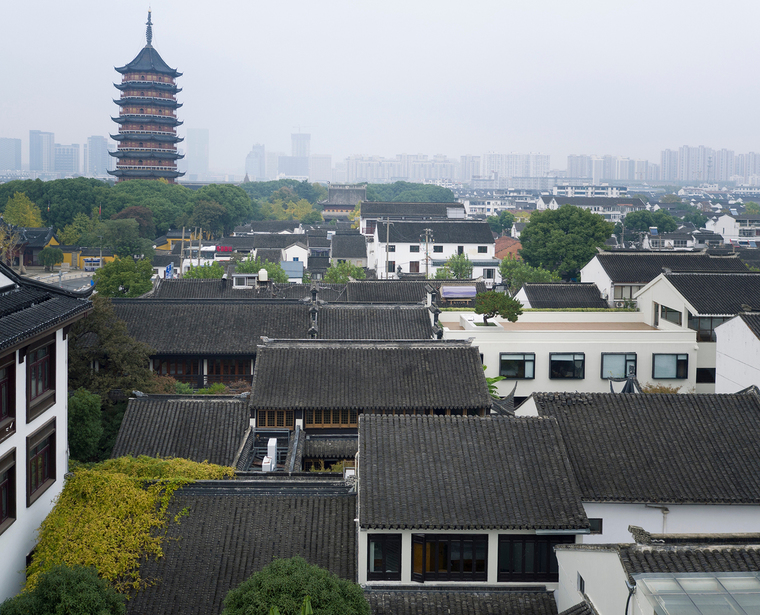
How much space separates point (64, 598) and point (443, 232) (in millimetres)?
54793

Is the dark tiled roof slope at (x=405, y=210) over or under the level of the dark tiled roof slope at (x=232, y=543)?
over

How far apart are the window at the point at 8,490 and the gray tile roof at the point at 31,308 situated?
201 cm

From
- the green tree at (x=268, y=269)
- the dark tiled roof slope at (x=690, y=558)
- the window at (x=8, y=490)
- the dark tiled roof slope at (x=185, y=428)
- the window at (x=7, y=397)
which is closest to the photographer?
the dark tiled roof slope at (x=690, y=558)

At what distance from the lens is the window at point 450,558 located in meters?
12.1

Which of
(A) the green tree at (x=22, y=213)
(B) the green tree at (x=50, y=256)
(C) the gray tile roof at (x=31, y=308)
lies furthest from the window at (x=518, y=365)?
(A) the green tree at (x=22, y=213)

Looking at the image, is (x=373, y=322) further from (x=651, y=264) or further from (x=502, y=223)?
(x=502, y=223)

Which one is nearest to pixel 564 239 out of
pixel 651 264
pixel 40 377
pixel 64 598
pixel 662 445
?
pixel 651 264

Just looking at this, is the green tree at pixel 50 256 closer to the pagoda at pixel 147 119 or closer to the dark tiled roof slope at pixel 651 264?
the pagoda at pixel 147 119

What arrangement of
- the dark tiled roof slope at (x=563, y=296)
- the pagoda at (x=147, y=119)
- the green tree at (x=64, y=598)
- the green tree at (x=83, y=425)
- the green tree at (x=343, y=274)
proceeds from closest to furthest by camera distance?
the green tree at (x=64, y=598) < the green tree at (x=83, y=425) < the dark tiled roof slope at (x=563, y=296) < the green tree at (x=343, y=274) < the pagoda at (x=147, y=119)

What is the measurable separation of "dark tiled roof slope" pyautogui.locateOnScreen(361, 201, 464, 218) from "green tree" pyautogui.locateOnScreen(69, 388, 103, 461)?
6226cm

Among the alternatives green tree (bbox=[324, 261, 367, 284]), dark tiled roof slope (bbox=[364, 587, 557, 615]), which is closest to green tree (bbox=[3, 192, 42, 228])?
green tree (bbox=[324, 261, 367, 284])

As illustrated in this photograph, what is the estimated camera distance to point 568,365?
89.5ft

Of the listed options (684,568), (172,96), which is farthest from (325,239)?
(684,568)

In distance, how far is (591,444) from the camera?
14.1 m
